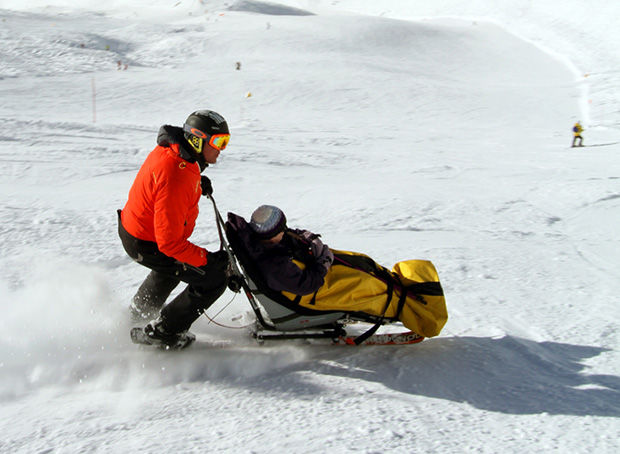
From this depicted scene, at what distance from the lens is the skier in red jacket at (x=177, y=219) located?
3.26 m

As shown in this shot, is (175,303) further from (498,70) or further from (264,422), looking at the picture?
(498,70)

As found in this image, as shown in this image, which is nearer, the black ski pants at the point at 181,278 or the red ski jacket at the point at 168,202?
the red ski jacket at the point at 168,202

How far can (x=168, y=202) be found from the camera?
10.6 ft

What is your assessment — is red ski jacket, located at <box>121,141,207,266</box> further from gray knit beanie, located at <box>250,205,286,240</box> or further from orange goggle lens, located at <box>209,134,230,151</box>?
gray knit beanie, located at <box>250,205,286,240</box>

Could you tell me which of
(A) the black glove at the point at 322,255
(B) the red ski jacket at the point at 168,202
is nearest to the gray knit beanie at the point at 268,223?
(A) the black glove at the point at 322,255

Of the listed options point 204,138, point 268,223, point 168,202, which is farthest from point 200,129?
point 268,223

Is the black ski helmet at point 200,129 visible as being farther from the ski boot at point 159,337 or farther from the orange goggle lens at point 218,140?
the ski boot at point 159,337

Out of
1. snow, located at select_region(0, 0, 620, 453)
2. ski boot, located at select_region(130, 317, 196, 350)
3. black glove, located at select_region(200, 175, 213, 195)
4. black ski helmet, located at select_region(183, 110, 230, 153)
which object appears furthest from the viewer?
black glove, located at select_region(200, 175, 213, 195)

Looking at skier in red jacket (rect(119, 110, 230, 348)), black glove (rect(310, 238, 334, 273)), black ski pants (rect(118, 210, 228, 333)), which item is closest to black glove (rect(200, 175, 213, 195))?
skier in red jacket (rect(119, 110, 230, 348))

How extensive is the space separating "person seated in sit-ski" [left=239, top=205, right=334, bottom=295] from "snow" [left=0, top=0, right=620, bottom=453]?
601mm

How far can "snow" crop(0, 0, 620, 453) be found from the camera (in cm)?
279

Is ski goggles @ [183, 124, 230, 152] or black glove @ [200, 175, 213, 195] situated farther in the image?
black glove @ [200, 175, 213, 195]

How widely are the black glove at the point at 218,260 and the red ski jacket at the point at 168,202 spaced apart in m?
0.08

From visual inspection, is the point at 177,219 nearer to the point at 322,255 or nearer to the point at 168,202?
the point at 168,202
